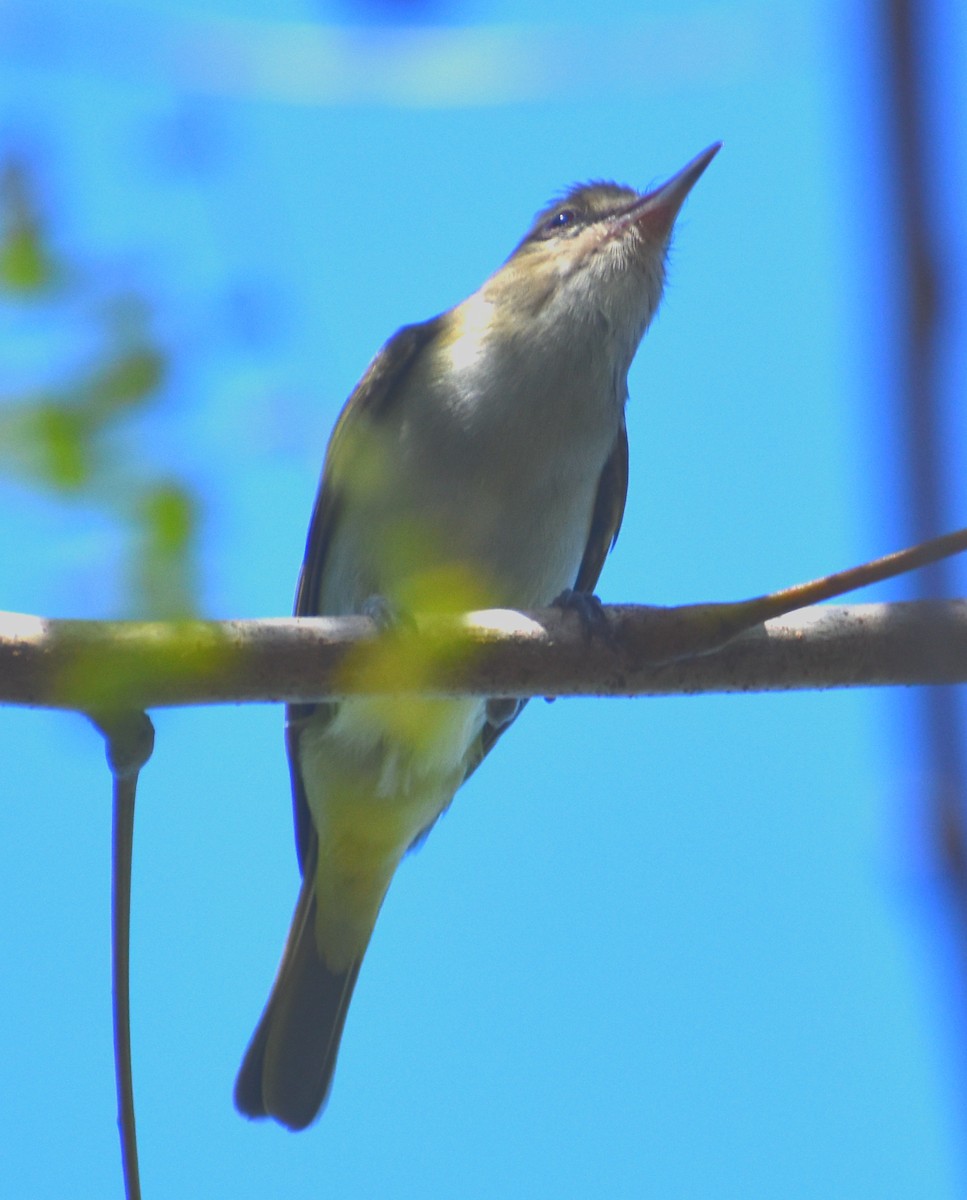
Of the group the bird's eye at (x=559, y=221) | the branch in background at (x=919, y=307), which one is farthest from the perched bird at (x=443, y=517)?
the branch in background at (x=919, y=307)

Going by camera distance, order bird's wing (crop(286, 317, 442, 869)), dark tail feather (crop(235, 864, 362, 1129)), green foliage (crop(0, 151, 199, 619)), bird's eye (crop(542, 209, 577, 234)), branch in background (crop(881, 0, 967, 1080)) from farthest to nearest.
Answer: bird's eye (crop(542, 209, 577, 234)), dark tail feather (crop(235, 864, 362, 1129)), bird's wing (crop(286, 317, 442, 869)), green foliage (crop(0, 151, 199, 619)), branch in background (crop(881, 0, 967, 1080))

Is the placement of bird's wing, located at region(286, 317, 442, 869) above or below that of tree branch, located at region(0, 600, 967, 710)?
above

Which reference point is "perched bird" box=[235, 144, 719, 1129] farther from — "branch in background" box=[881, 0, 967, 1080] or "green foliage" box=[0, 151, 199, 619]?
"branch in background" box=[881, 0, 967, 1080]

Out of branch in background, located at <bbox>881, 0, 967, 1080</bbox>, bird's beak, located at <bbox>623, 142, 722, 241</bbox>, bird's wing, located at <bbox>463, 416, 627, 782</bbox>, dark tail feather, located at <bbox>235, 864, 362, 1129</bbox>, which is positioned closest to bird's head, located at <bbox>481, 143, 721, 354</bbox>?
bird's beak, located at <bbox>623, 142, 722, 241</bbox>

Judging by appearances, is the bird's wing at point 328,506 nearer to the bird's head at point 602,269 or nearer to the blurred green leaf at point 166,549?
the bird's head at point 602,269

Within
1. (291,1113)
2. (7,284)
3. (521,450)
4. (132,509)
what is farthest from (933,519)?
(291,1113)

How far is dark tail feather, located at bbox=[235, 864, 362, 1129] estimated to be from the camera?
19.0ft

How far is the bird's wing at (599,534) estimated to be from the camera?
588cm

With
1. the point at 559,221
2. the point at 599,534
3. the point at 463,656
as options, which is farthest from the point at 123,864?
the point at 559,221

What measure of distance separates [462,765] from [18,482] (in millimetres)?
4151

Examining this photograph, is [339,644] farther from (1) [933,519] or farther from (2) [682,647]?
(1) [933,519]

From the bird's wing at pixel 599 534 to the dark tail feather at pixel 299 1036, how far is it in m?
0.95

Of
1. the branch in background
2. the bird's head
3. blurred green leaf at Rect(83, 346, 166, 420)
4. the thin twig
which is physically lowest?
the branch in background

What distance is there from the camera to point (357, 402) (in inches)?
228
